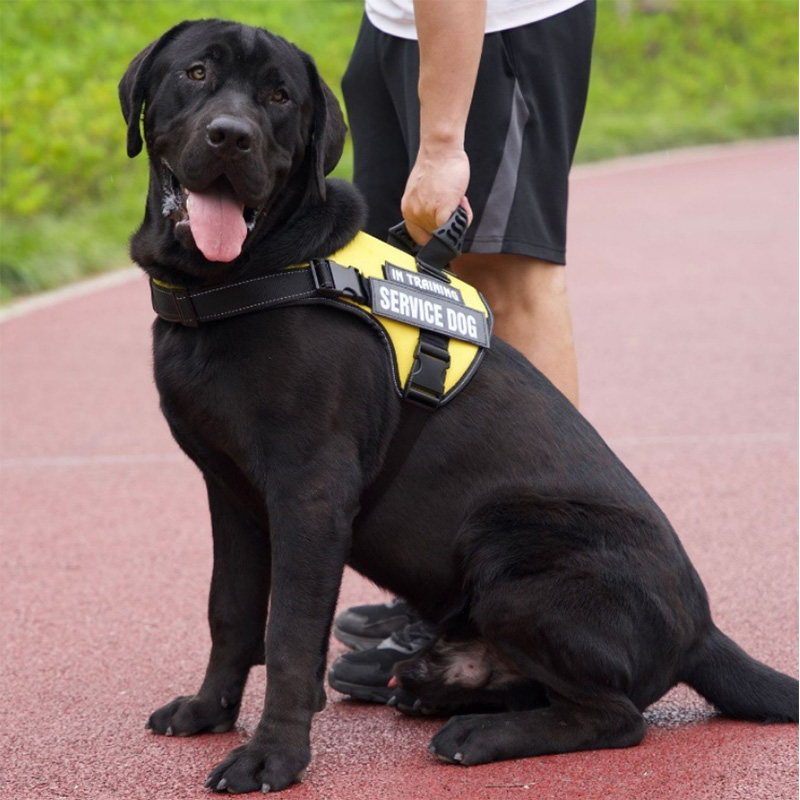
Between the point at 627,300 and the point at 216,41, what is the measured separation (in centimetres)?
686

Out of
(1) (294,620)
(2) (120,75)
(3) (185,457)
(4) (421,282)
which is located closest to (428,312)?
(4) (421,282)

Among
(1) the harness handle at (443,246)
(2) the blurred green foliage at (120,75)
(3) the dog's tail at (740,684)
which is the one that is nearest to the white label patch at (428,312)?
(1) the harness handle at (443,246)

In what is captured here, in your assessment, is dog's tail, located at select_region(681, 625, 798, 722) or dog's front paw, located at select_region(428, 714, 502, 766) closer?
dog's front paw, located at select_region(428, 714, 502, 766)

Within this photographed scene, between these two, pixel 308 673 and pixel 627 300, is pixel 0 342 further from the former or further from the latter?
pixel 308 673

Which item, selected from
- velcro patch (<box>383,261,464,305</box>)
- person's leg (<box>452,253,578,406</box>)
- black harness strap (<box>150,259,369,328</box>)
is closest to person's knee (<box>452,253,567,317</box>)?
person's leg (<box>452,253,578,406</box>)

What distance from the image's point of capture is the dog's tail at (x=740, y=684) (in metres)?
2.97

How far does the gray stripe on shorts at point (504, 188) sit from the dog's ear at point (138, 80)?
0.88 meters

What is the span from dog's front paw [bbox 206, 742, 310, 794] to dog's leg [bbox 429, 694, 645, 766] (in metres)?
0.32

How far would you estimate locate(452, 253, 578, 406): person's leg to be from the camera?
3490mm

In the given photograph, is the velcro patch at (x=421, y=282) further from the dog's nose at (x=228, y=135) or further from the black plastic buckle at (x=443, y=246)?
the dog's nose at (x=228, y=135)

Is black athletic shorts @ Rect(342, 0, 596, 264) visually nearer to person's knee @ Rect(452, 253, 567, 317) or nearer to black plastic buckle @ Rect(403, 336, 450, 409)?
person's knee @ Rect(452, 253, 567, 317)

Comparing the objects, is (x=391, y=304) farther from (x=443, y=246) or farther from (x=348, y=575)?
(x=348, y=575)

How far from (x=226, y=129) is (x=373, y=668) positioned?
4.53 ft

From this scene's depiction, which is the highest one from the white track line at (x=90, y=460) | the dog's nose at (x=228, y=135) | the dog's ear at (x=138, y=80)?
the dog's ear at (x=138, y=80)
